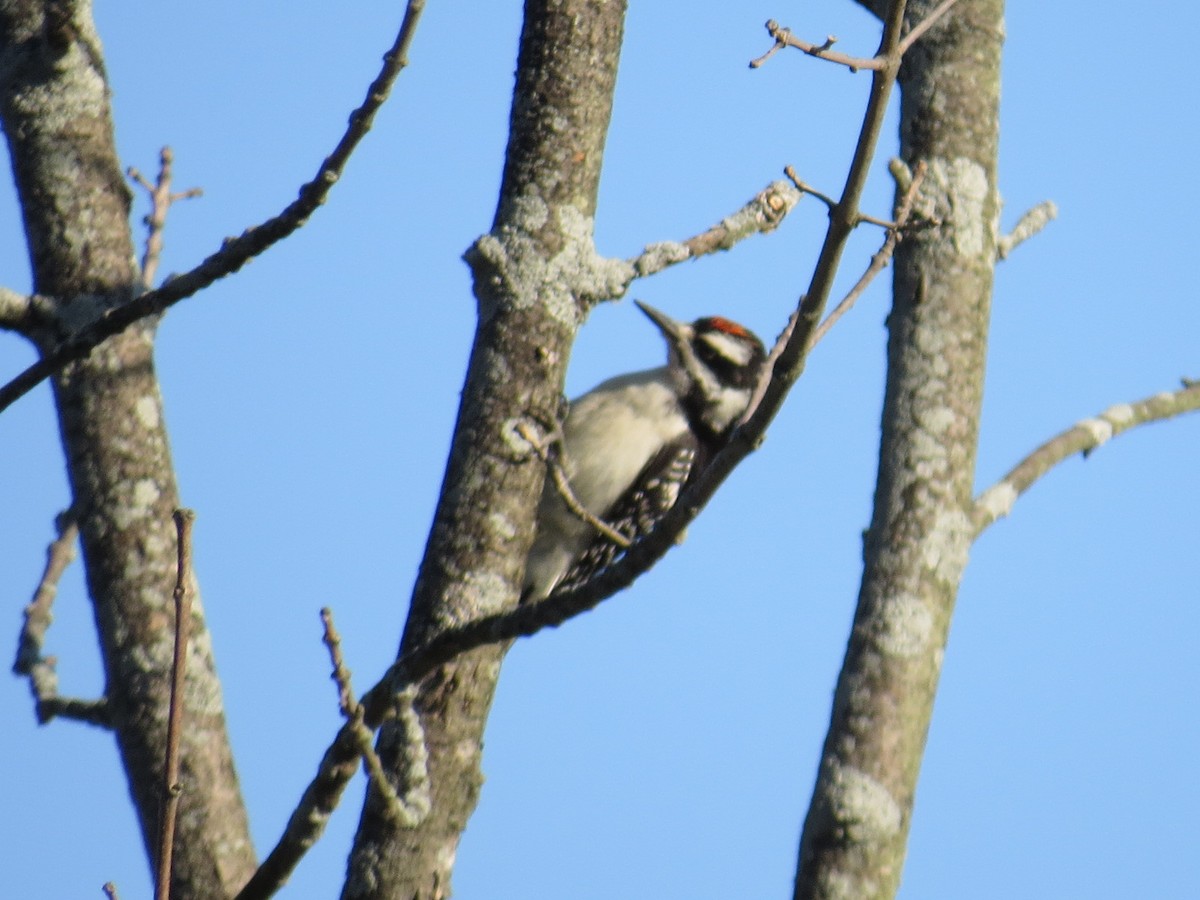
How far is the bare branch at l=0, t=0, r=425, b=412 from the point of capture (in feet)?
7.74

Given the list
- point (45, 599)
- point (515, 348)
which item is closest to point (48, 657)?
point (45, 599)

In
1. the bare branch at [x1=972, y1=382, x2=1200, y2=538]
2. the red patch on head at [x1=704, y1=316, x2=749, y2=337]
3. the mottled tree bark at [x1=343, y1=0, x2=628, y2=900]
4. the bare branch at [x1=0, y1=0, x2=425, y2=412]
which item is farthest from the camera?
the red patch on head at [x1=704, y1=316, x2=749, y2=337]

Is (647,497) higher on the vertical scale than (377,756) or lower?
higher

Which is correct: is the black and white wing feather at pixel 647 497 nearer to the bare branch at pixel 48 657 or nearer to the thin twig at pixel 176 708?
the bare branch at pixel 48 657

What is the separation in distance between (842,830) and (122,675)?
1.65 metres

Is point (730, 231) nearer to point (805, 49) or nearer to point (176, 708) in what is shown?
point (805, 49)

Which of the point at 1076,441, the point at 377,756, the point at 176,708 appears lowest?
the point at 176,708

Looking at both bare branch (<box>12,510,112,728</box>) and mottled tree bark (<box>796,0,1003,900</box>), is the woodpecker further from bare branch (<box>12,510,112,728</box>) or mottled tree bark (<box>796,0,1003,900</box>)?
bare branch (<box>12,510,112,728</box>)

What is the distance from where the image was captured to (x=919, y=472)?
3.70 m

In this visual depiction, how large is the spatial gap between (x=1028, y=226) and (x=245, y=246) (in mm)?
2416

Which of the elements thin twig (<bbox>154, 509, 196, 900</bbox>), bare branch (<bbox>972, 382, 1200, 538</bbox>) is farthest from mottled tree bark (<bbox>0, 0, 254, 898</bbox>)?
bare branch (<bbox>972, 382, 1200, 538</bbox>)

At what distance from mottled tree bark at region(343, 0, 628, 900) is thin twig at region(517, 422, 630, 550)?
0.04 m

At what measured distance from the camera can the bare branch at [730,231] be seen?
10.9ft

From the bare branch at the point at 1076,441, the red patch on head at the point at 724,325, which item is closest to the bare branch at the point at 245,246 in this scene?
the bare branch at the point at 1076,441
